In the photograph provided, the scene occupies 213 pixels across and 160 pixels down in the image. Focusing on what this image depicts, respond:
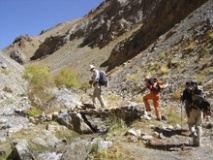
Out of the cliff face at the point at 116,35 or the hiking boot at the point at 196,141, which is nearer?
the hiking boot at the point at 196,141

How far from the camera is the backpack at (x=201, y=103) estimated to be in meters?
12.4

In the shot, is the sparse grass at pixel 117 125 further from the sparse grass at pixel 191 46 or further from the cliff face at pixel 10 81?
the cliff face at pixel 10 81

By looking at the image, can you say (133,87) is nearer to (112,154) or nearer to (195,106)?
(195,106)

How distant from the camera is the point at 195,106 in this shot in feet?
41.3

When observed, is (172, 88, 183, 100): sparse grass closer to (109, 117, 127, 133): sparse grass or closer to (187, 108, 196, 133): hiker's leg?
(109, 117, 127, 133): sparse grass

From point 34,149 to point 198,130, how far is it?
4.96 meters

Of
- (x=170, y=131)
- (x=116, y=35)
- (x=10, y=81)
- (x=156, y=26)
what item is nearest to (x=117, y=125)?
(x=170, y=131)

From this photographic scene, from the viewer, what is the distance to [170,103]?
75.4ft

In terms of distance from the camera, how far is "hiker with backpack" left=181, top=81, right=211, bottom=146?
491 inches

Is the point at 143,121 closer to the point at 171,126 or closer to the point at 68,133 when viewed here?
the point at 171,126

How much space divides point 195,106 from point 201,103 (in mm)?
199

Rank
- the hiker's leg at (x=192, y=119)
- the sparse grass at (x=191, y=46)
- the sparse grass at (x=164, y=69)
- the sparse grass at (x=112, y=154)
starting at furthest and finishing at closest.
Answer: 1. the sparse grass at (x=191, y=46)
2. the sparse grass at (x=164, y=69)
3. the hiker's leg at (x=192, y=119)
4. the sparse grass at (x=112, y=154)

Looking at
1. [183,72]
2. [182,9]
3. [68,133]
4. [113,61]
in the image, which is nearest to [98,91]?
[68,133]

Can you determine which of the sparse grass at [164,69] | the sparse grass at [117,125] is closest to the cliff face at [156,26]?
the sparse grass at [164,69]
